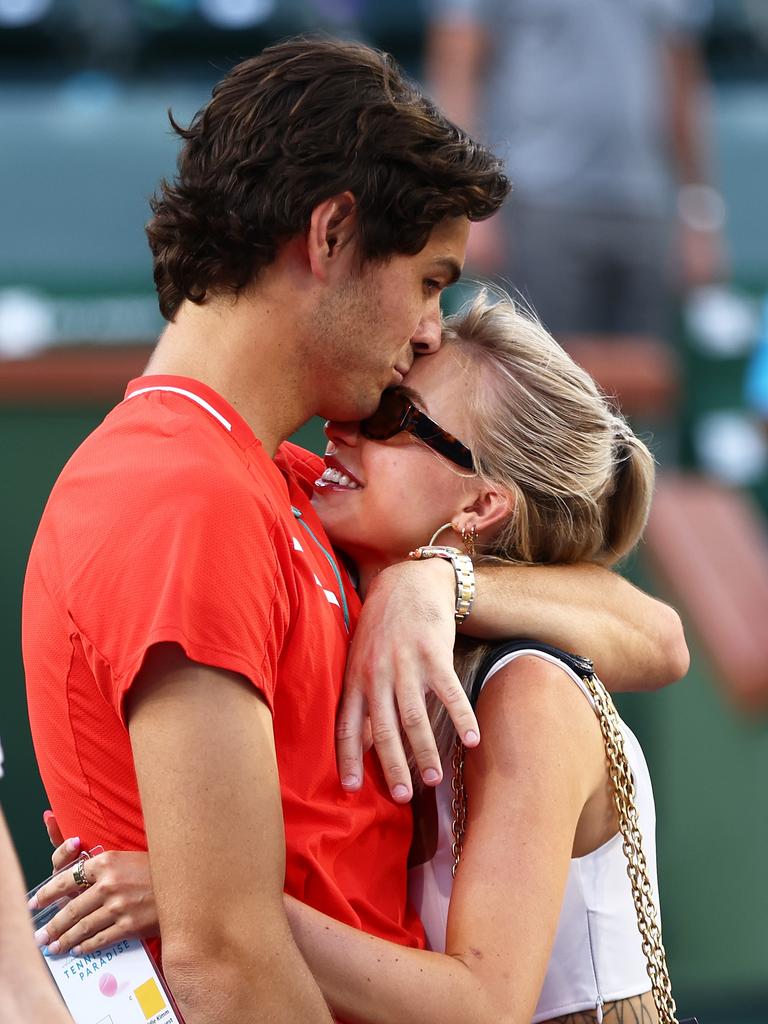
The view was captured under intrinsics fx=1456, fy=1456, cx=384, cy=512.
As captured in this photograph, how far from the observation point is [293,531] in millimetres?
1782

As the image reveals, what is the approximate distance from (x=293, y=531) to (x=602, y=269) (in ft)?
11.5

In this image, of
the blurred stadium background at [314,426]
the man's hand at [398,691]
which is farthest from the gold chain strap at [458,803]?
the blurred stadium background at [314,426]

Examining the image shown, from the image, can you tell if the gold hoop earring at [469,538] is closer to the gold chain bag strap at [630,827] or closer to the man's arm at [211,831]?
the gold chain bag strap at [630,827]

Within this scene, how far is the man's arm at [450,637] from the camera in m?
1.75

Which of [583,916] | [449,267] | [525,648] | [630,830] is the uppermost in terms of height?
[449,267]

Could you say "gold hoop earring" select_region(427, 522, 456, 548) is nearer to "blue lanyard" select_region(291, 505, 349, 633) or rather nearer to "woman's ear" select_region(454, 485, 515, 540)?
"woman's ear" select_region(454, 485, 515, 540)

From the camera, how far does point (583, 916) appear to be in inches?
76.7

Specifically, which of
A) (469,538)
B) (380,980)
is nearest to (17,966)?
(380,980)

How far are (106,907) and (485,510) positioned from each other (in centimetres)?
77

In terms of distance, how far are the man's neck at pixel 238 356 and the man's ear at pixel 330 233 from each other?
0.09 m

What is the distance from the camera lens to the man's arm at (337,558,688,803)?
1752 mm

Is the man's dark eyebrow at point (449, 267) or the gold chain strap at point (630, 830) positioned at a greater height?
the man's dark eyebrow at point (449, 267)

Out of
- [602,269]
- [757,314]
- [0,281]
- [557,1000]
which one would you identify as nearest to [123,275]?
[0,281]

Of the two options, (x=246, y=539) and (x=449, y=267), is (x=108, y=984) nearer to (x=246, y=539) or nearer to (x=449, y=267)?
(x=246, y=539)
